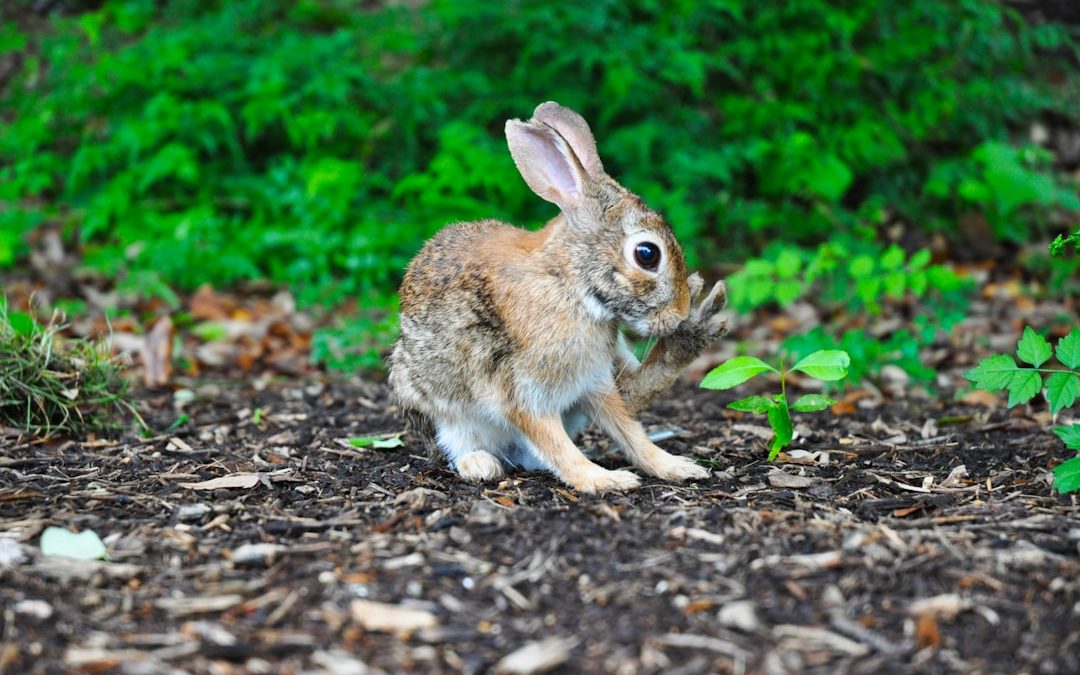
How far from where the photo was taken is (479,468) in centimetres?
495

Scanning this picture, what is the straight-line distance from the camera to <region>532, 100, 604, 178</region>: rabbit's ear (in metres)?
4.93

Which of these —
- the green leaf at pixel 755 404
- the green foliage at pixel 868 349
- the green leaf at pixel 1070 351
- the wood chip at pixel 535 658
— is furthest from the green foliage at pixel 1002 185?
the wood chip at pixel 535 658

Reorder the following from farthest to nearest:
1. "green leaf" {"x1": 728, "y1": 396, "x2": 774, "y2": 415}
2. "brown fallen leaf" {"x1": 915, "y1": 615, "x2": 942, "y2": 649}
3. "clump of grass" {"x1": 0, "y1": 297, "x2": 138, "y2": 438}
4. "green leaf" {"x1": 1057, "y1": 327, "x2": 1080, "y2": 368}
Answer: "clump of grass" {"x1": 0, "y1": 297, "x2": 138, "y2": 438} → "green leaf" {"x1": 728, "y1": 396, "x2": 774, "y2": 415} → "green leaf" {"x1": 1057, "y1": 327, "x2": 1080, "y2": 368} → "brown fallen leaf" {"x1": 915, "y1": 615, "x2": 942, "y2": 649}

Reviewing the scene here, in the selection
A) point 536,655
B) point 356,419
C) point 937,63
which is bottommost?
point 356,419

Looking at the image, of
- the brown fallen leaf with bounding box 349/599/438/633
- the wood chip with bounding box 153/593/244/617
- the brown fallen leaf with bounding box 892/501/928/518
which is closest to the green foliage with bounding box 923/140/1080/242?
the brown fallen leaf with bounding box 892/501/928/518

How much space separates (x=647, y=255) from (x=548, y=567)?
1557 mm

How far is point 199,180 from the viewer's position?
31.3 ft

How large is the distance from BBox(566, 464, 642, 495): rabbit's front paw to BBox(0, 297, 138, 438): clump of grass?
8.33 feet

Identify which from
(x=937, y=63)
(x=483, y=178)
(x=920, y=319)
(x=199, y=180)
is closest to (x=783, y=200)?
(x=937, y=63)

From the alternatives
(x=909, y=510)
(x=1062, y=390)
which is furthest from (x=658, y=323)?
(x=1062, y=390)

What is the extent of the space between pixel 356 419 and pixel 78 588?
2.83 metres

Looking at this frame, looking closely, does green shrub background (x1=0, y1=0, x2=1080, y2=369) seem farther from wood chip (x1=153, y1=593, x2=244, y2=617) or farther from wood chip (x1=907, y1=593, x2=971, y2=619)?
wood chip (x1=907, y1=593, x2=971, y2=619)

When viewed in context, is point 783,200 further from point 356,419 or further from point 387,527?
point 387,527

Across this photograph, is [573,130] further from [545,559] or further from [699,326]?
[545,559]
